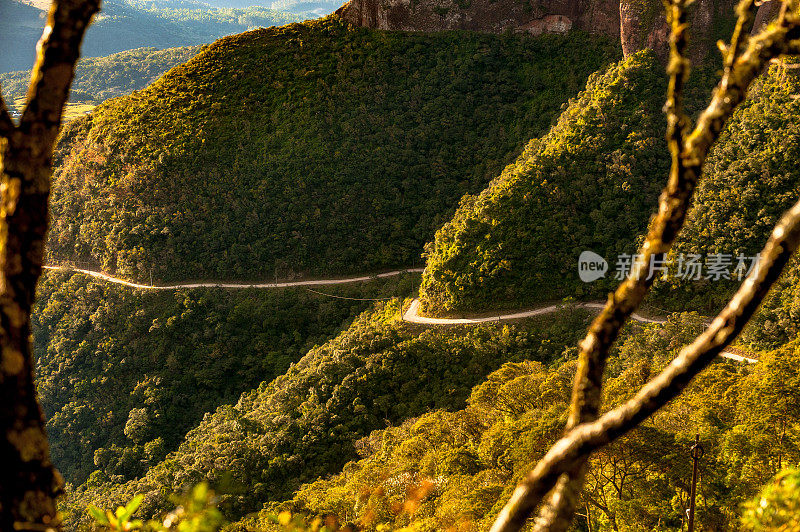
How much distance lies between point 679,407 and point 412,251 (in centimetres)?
2868

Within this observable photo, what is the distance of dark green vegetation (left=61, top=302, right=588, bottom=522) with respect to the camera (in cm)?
2373

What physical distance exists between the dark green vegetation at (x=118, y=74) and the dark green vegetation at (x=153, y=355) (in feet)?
330

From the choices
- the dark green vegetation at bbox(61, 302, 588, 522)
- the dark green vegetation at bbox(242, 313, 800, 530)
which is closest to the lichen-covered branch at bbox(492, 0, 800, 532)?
the dark green vegetation at bbox(242, 313, 800, 530)

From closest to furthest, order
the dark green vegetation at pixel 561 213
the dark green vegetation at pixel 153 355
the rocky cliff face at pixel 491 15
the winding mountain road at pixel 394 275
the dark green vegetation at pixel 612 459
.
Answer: the dark green vegetation at pixel 612 459
the winding mountain road at pixel 394 275
the dark green vegetation at pixel 561 213
the dark green vegetation at pixel 153 355
the rocky cliff face at pixel 491 15

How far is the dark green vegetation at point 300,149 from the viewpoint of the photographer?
42.9m

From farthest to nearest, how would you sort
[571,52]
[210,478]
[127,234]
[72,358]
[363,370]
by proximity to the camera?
[571,52]
[127,234]
[72,358]
[363,370]
[210,478]

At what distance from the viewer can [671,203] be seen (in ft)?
9.79

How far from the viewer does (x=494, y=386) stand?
20078 mm

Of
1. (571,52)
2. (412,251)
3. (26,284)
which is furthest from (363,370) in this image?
(571,52)

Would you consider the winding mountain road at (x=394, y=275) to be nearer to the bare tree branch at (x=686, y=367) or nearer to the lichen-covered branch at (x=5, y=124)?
the bare tree branch at (x=686, y=367)

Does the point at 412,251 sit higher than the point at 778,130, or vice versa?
the point at 778,130

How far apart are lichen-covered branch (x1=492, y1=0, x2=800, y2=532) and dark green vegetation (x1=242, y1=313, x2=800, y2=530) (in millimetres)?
6515

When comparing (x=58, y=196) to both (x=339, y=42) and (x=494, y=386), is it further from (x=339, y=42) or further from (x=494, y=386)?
(x=494, y=386)

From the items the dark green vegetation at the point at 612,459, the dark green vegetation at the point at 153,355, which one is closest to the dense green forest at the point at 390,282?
the dark green vegetation at the point at 612,459
